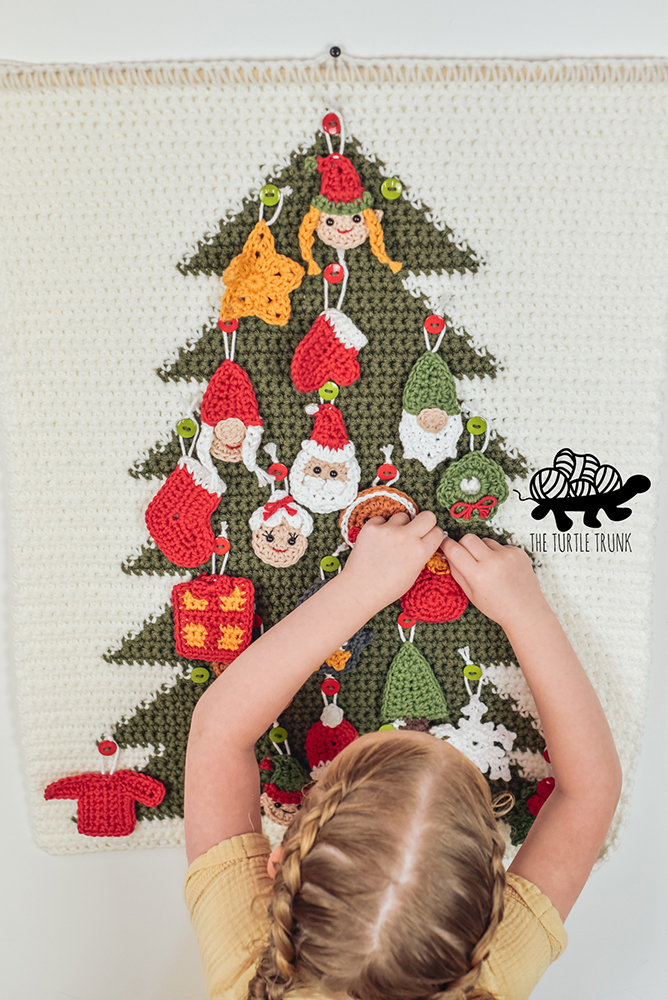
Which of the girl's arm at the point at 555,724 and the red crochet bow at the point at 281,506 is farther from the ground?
the red crochet bow at the point at 281,506

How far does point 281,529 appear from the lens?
0.74m

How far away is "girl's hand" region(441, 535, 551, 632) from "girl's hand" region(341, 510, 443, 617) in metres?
0.04

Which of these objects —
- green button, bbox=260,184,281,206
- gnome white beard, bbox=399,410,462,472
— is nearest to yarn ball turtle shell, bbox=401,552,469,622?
gnome white beard, bbox=399,410,462,472

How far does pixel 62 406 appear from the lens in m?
0.74

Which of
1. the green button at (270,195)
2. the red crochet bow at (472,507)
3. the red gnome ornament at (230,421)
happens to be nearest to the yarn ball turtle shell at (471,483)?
the red crochet bow at (472,507)

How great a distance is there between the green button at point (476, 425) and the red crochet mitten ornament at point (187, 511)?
30cm

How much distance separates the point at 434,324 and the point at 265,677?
0.44 meters

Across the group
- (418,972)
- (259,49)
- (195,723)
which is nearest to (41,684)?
(195,723)

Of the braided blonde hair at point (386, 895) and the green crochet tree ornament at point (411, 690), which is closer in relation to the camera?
the braided blonde hair at point (386, 895)

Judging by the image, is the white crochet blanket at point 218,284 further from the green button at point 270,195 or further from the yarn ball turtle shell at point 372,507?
A: the yarn ball turtle shell at point 372,507

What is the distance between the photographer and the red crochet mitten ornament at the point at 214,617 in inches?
29.1

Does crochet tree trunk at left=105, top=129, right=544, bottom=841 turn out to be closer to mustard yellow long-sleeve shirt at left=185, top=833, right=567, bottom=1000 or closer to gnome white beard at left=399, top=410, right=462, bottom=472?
gnome white beard at left=399, top=410, right=462, bottom=472

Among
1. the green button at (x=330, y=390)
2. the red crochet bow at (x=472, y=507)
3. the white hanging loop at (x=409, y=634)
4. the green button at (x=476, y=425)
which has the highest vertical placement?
the green button at (x=330, y=390)

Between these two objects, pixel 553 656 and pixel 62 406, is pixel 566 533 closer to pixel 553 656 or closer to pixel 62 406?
pixel 553 656
